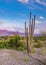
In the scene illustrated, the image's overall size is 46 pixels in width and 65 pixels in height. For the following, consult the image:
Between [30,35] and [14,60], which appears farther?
[30,35]

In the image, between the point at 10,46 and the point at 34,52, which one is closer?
the point at 34,52

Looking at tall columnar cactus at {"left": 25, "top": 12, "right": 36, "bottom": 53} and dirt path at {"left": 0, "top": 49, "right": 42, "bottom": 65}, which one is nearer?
dirt path at {"left": 0, "top": 49, "right": 42, "bottom": 65}

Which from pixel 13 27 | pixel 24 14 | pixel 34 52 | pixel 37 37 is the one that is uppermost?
pixel 24 14

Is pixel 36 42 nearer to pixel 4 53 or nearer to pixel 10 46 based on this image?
pixel 10 46

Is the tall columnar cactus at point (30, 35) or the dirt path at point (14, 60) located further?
the tall columnar cactus at point (30, 35)

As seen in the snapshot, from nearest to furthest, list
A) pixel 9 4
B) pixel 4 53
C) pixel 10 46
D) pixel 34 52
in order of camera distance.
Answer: pixel 4 53 → pixel 9 4 → pixel 34 52 → pixel 10 46

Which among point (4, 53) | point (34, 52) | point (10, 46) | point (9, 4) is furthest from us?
point (10, 46)

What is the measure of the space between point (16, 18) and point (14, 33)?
5.21 feet

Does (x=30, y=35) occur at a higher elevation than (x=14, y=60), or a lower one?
higher

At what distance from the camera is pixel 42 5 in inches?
353

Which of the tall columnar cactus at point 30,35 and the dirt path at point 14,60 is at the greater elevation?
the tall columnar cactus at point 30,35

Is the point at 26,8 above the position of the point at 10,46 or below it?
above

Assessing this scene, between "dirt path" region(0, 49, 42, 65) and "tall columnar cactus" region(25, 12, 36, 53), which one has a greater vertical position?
"tall columnar cactus" region(25, 12, 36, 53)

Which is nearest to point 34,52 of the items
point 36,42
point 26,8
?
point 36,42
